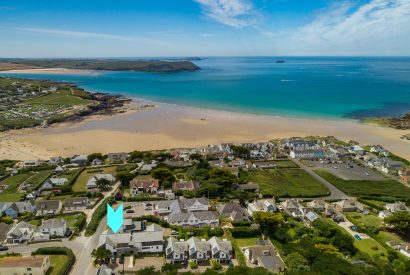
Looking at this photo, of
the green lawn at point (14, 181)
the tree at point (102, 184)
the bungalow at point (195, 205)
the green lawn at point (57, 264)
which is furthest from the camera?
the green lawn at point (14, 181)

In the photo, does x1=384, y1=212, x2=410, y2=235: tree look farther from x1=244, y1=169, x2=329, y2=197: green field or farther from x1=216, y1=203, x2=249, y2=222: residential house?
x1=216, y1=203, x2=249, y2=222: residential house

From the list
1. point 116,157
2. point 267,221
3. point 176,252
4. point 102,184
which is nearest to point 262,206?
point 267,221

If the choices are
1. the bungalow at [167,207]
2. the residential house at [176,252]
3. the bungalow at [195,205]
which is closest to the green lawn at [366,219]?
the bungalow at [195,205]

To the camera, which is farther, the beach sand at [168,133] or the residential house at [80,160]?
the beach sand at [168,133]

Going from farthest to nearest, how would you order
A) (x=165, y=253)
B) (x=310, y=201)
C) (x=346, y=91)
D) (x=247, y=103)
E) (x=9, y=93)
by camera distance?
(x=346, y=91), (x=9, y=93), (x=247, y=103), (x=310, y=201), (x=165, y=253)

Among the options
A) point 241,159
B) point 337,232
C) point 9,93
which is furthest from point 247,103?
point 9,93

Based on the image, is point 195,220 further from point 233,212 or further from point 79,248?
point 79,248

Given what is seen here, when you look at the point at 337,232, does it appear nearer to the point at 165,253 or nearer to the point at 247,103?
the point at 165,253

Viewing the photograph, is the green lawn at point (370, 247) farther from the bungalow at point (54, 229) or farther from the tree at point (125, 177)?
the tree at point (125, 177)
